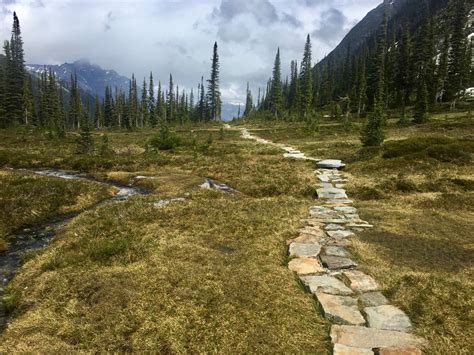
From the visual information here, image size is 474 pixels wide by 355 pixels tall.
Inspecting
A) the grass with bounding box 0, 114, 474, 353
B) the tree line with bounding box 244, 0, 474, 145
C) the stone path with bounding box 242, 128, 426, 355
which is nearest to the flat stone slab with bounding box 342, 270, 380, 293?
the stone path with bounding box 242, 128, 426, 355

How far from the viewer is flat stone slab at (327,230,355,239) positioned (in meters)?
11.3

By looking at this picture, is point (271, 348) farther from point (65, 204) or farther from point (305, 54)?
point (305, 54)

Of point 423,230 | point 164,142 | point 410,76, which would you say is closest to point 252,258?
point 423,230

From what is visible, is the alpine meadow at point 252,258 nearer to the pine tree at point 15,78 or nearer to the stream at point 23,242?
the stream at point 23,242

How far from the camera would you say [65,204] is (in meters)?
17.8

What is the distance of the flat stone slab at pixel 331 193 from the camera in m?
16.9

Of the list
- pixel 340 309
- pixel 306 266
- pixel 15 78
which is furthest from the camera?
pixel 15 78

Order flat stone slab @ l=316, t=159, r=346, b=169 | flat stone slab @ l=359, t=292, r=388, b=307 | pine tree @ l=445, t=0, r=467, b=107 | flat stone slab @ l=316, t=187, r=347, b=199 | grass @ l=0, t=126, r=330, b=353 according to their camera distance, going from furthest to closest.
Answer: pine tree @ l=445, t=0, r=467, b=107 < flat stone slab @ l=316, t=159, r=346, b=169 < flat stone slab @ l=316, t=187, r=347, b=199 < flat stone slab @ l=359, t=292, r=388, b=307 < grass @ l=0, t=126, r=330, b=353

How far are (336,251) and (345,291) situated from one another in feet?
7.71

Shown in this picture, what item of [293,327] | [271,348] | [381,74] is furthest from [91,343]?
[381,74]

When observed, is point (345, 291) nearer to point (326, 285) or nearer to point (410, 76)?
point (326, 285)

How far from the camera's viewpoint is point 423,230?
11.7m

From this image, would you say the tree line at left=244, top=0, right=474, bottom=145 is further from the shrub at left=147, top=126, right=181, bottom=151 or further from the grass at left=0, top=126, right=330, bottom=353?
the grass at left=0, top=126, right=330, bottom=353

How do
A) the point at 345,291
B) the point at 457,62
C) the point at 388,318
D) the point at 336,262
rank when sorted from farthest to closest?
the point at 457,62 → the point at 336,262 → the point at 345,291 → the point at 388,318
